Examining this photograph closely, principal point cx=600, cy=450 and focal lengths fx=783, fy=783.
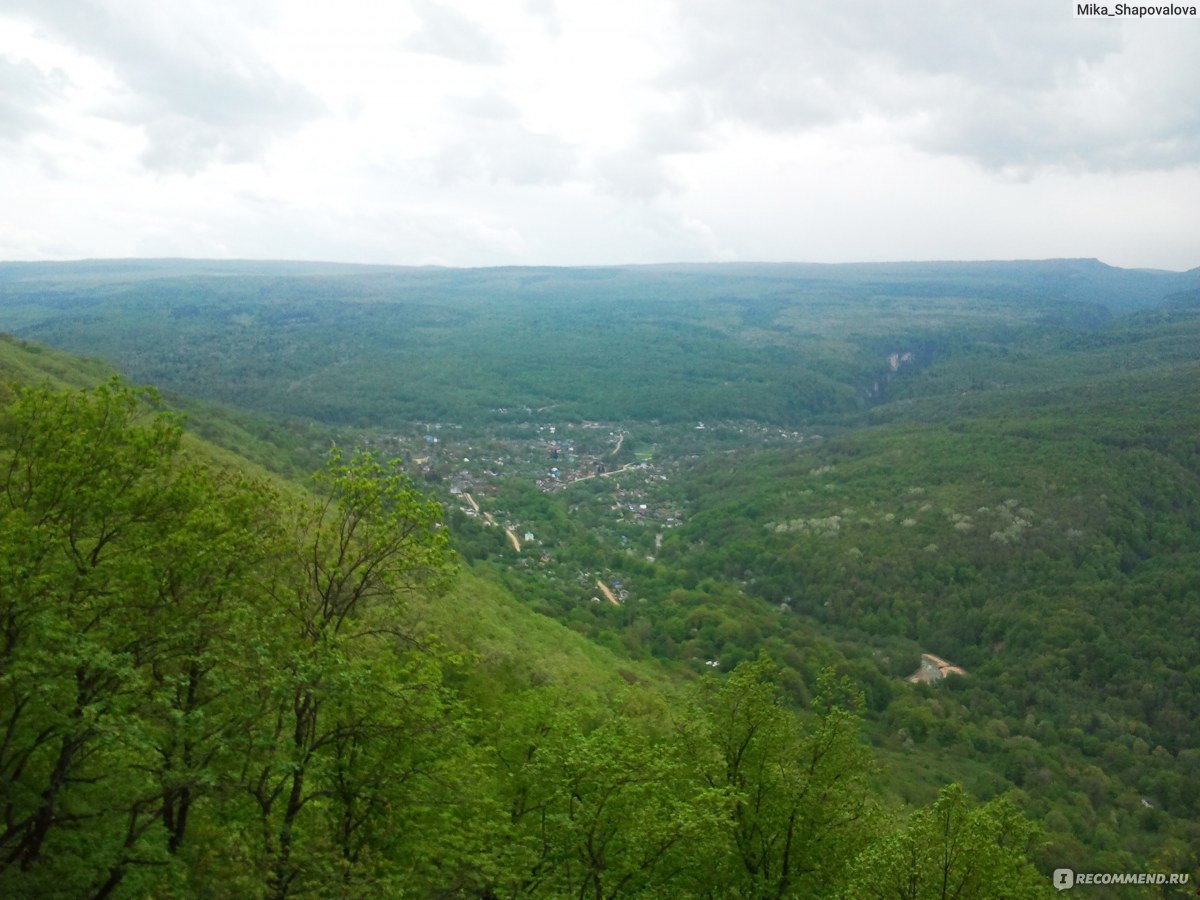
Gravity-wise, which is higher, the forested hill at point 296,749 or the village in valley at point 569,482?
the forested hill at point 296,749

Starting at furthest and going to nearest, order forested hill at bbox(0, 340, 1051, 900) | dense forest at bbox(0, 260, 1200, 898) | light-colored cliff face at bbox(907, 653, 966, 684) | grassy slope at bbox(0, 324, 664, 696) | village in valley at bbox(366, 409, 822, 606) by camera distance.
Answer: village in valley at bbox(366, 409, 822, 606), light-colored cliff face at bbox(907, 653, 966, 684), grassy slope at bbox(0, 324, 664, 696), dense forest at bbox(0, 260, 1200, 898), forested hill at bbox(0, 340, 1051, 900)

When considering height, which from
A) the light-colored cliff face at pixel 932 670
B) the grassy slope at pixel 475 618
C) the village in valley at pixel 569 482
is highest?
the grassy slope at pixel 475 618

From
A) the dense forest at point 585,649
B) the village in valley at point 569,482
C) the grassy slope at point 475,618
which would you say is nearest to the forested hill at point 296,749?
the dense forest at point 585,649

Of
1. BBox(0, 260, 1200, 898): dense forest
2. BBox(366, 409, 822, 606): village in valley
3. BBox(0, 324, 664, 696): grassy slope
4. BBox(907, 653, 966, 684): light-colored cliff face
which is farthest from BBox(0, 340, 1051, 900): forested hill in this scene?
BBox(907, 653, 966, 684): light-colored cliff face

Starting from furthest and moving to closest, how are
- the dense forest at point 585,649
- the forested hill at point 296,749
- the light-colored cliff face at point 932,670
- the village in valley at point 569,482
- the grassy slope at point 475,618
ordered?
1. the village in valley at point 569,482
2. the light-colored cliff face at point 932,670
3. the grassy slope at point 475,618
4. the dense forest at point 585,649
5. the forested hill at point 296,749

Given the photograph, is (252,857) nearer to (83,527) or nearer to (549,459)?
(83,527)

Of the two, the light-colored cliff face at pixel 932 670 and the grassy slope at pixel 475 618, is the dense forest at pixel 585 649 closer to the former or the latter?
the grassy slope at pixel 475 618

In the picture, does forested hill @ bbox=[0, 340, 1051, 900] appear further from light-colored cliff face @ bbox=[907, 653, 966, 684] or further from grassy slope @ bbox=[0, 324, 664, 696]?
light-colored cliff face @ bbox=[907, 653, 966, 684]

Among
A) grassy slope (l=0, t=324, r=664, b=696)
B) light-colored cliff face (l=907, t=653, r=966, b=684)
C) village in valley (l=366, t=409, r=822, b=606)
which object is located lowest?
light-colored cliff face (l=907, t=653, r=966, b=684)
